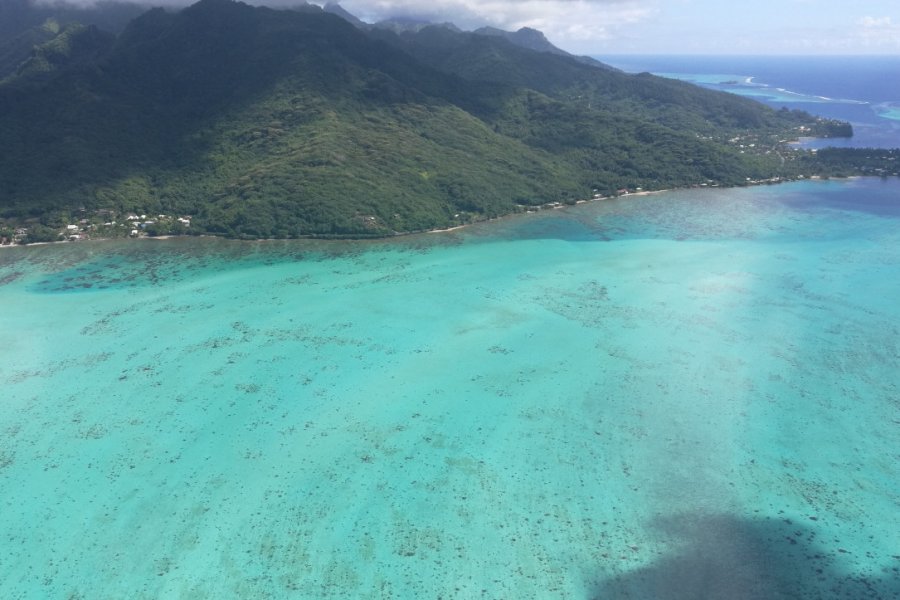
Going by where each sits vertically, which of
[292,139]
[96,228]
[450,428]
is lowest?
[450,428]

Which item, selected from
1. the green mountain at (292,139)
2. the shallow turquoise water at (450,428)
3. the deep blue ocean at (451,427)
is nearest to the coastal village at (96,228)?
the green mountain at (292,139)

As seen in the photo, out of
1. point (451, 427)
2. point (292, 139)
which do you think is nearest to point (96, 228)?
point (292, 139)

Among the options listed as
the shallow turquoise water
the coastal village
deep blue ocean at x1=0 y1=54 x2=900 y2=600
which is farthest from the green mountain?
the shallow turquoise water

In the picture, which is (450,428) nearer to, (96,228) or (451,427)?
(451,427)

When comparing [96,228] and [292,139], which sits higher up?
[292,139]

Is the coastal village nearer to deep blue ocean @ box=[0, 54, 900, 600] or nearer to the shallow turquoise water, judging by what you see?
deep blue ocean @ box=[0, 54, 900, 600]

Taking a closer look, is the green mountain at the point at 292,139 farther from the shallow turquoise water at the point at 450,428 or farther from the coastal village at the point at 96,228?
the shallow turquoise water at the point at 450,428

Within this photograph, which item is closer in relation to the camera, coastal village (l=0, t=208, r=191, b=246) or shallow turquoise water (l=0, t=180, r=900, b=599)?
shallow turquoise water (l=0, t=180, r=900, b=599)
